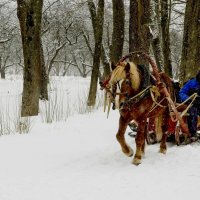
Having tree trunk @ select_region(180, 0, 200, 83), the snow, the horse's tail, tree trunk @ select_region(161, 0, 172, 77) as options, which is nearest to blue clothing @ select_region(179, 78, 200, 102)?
the horse's tail

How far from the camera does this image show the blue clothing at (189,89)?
697 cm

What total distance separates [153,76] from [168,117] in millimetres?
881

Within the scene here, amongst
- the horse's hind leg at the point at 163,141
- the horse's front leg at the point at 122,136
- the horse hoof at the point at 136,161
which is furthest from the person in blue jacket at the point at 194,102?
the horse hoof at the point at 136,161

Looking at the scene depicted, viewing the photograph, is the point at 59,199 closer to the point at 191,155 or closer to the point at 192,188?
the point at 192,188

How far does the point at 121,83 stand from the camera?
5688 mm

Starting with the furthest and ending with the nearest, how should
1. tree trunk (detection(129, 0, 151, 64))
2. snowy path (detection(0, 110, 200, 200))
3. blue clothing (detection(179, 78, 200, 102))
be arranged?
tree trunk (detection(129, 0, 151, 64)) < blue clothing (detection(179, 78, 200, 102)) < snowy path (detection(0, 110, 200, 200))

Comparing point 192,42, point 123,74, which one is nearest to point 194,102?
point 123,74

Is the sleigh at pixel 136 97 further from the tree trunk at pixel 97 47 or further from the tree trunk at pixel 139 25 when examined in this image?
the tree trunk at pixel 97 47

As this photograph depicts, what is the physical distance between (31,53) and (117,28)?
5054mm

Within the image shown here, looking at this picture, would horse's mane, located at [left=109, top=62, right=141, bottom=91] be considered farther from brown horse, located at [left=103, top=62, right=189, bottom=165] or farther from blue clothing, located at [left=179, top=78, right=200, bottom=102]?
blue clothing, located at [left=179, top=78, right=200, bottom=102]

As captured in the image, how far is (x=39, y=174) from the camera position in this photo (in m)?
5.65

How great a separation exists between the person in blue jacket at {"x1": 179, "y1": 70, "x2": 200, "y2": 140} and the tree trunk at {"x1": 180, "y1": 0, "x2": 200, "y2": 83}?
2.17m

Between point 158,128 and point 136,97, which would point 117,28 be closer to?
point 158,128

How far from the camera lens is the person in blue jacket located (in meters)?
6.86
